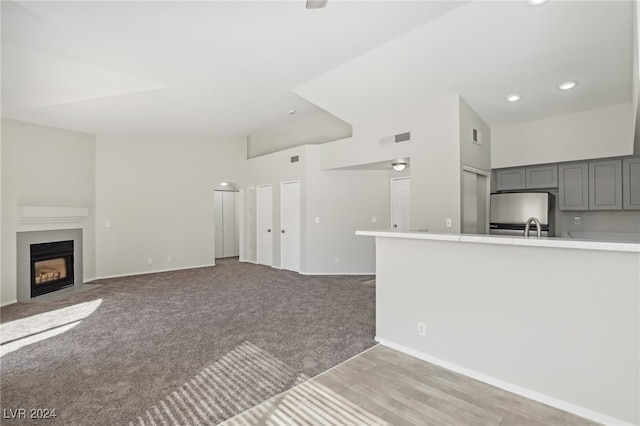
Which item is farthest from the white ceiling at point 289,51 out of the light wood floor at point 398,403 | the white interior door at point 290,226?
the light wood floor at point 398,403

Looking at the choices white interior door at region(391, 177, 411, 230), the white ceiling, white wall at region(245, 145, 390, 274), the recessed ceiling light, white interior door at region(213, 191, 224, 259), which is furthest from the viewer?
white interior door at region(213, 191, 224, 259)

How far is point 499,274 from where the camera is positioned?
228 centimetres

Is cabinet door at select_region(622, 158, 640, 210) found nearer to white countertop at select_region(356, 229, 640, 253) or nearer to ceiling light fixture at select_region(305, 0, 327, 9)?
white countertop at select_region(356, 229, 640, 253)

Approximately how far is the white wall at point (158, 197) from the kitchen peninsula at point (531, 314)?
584 centimetres

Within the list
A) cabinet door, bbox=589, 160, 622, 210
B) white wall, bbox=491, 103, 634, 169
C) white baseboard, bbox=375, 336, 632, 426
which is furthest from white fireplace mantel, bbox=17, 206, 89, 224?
cabinet door, bbox=589, 160, 622, 210

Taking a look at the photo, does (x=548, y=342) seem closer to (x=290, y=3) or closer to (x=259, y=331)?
(x=259, y=331)

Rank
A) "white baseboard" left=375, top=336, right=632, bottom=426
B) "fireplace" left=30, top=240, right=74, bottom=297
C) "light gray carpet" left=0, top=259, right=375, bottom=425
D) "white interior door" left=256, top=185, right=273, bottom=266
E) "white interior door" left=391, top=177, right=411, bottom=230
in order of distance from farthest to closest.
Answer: "white interior door" left=256, top=185, right=273, bottom=266, "white interior door" left=391, top=177, right=411, bottom=230, "fireplace" left=30, top=240, right=74, bottom=297, "light gray carpet" left=0, top=259, right=375, bottom=425, "white baseboard" left=375, top=336, right=632, bottom=426

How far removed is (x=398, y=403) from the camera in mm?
2037

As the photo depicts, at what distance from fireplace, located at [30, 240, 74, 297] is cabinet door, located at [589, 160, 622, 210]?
29.4 feet

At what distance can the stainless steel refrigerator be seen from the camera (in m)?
4.62

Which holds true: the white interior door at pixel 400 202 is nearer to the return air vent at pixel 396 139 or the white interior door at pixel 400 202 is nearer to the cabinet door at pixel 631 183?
the return air vent at pixel 396 139

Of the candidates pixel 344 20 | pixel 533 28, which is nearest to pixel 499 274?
pixel 533 28

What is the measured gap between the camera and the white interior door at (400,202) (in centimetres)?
612

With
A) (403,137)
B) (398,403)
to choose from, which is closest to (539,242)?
(398,403)
